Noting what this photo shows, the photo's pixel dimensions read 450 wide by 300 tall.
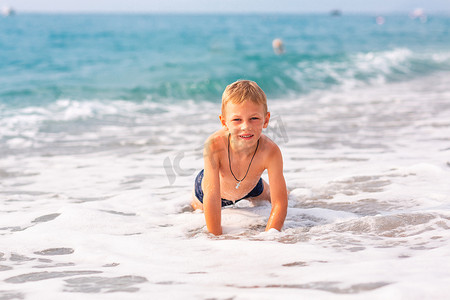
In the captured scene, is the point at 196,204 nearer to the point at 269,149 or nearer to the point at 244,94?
the point at 269,149

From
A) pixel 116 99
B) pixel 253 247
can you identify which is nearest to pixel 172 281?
pixel 253 247

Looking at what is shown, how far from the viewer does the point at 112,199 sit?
447 centimetres

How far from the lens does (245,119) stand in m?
3.27

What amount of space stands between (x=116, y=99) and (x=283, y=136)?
218 inches

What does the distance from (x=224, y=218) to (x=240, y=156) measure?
53cm

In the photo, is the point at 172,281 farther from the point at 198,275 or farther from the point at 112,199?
the point at 112,199

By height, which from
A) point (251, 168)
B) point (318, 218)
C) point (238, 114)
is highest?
point (238, 114)

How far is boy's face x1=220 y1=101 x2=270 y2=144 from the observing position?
324cm

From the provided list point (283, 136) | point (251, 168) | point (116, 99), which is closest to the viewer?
point (251, 168)

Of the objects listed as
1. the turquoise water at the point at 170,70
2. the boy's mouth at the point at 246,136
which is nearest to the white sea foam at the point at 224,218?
the boy's mouth at the point at 246,136

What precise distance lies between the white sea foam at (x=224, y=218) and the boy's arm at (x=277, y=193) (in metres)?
0.13

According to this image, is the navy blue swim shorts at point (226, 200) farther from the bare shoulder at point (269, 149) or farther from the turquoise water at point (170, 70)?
the turquoise water at point (170, 70)

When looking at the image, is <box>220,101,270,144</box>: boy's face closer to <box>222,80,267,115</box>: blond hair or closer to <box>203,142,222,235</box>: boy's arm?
<box>222,80,267,115</box>: blond hair

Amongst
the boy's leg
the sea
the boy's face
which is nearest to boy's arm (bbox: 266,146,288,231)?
the sea
